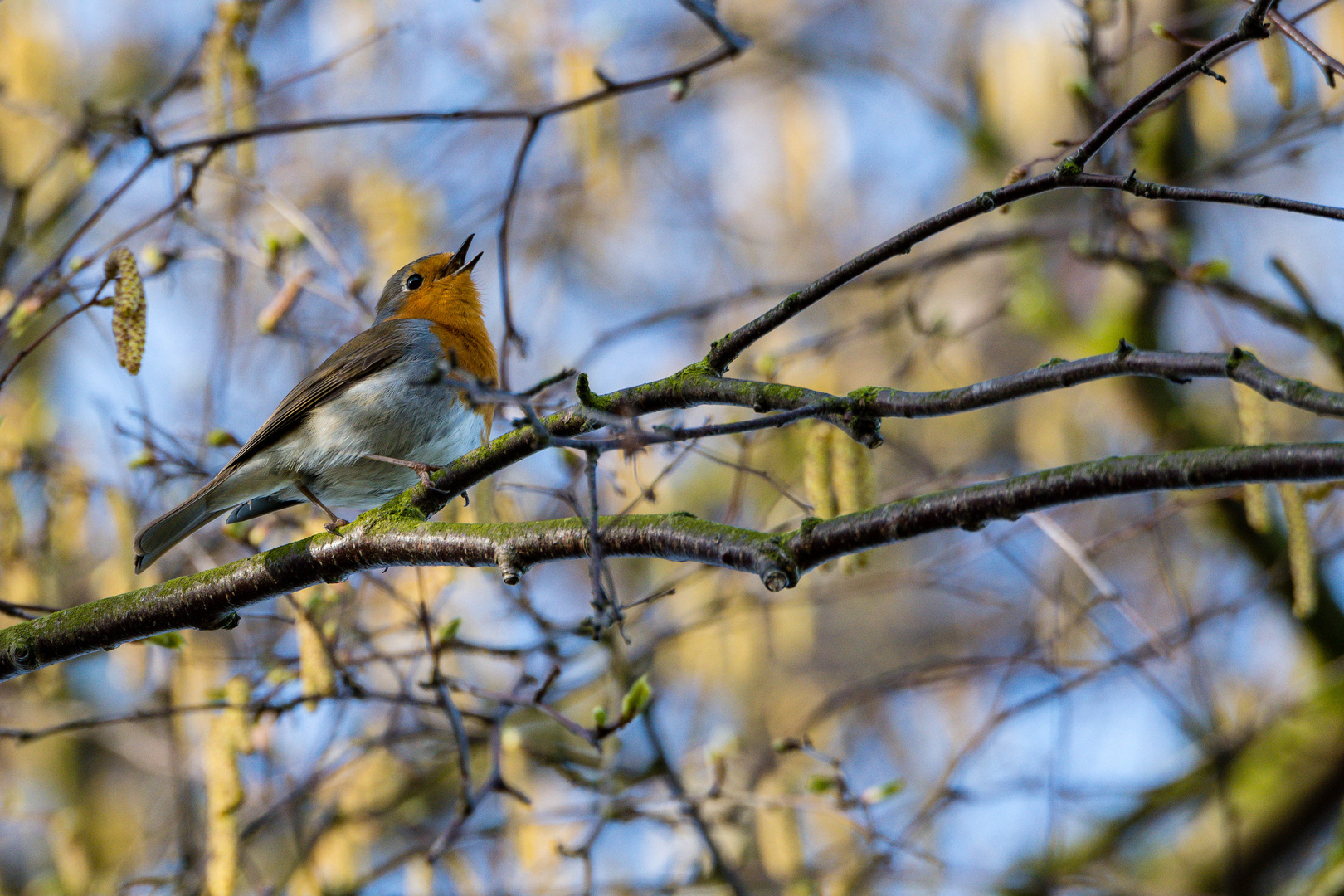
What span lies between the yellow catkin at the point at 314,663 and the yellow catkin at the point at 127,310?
0.82m

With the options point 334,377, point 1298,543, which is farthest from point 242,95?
point 1298,543

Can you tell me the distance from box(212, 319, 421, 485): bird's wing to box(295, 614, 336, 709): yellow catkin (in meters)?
0.83

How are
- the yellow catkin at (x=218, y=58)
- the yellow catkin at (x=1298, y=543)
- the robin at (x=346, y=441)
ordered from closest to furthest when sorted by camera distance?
the yellow catkin at (x=1298, y=543)
the yellow catkin at (x=218, y=58)
the robin at (x=346, y=441)

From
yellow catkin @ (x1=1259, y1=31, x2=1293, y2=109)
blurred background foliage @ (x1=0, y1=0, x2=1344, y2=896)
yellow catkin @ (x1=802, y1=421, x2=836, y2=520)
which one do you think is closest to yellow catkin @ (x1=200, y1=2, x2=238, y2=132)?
blurred background foliage @ (x1=0, y1=0, x2=1344, y2=896)

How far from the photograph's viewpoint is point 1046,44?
6820 millimetres

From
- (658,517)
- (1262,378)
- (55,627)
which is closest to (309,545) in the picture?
(55,627)

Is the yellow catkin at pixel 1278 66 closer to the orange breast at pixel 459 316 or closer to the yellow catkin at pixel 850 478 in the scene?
the yellow catkin at pixel 850 478

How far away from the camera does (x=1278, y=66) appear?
122 inches

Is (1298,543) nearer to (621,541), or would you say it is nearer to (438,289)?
(621,541)

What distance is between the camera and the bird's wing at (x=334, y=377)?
3.79m

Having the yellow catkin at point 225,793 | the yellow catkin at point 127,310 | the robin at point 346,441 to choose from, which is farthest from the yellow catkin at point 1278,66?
the yellow catkin at point 225,793

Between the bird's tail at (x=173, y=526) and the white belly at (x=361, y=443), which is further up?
the white belly at (x=361, y=443)

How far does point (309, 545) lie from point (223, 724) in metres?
0.78

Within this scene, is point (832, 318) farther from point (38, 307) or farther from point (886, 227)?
point (38, 307)
